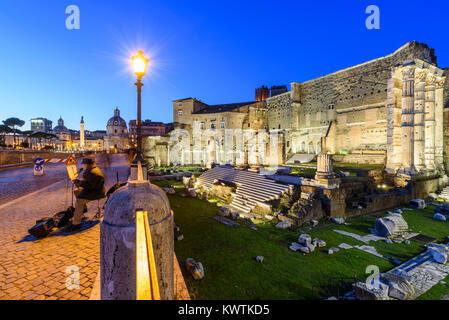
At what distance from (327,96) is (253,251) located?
98.2ft

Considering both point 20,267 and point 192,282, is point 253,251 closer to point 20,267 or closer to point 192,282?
point 192,282

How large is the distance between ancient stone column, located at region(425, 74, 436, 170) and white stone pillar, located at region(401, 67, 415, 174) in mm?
3084

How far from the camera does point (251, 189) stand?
39.3 feet

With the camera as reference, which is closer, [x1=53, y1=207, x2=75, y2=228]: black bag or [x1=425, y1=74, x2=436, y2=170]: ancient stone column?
[x1=53, y1=207, x2=75, y2=228]: black bag

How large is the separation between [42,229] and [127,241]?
15.7 ft

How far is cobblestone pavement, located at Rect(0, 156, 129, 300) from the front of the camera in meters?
3.34

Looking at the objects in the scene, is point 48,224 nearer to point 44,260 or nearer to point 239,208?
point 44,260

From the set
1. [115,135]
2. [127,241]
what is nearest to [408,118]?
[127,241]

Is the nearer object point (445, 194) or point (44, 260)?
point (44, 260)

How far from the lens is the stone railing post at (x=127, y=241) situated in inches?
80.1

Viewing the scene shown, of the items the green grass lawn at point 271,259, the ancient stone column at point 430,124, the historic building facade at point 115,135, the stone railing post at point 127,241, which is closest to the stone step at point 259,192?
the green grass lawn at point 271,259

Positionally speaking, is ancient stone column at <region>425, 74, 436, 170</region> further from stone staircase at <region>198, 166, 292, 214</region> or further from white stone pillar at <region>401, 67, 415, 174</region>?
stone staircase at <region>198, 166, 292, 214</region>

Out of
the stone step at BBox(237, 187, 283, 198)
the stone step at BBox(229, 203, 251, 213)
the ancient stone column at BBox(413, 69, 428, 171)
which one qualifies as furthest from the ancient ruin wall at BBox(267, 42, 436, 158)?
the stone step at BBox(229, 203, 251, 213)
